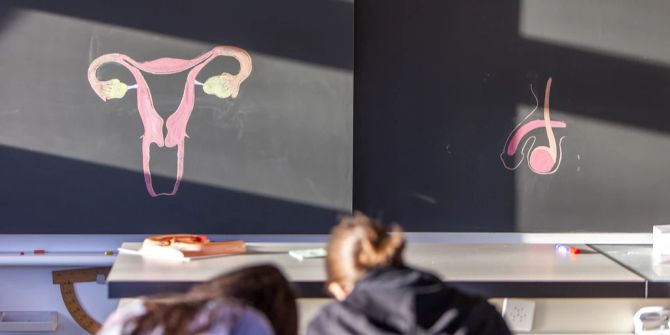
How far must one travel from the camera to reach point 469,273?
3326 millimetres

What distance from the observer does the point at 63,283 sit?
4.18 metres

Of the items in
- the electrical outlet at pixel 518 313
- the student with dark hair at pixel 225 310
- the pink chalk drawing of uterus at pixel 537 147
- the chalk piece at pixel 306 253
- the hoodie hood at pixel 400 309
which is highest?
the pink chalk drawing of uterus at pixel 537 147

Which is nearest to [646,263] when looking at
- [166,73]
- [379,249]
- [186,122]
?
[379,249]

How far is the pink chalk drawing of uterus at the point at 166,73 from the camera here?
159 inches

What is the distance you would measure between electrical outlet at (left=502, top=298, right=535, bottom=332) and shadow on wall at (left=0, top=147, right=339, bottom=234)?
1.05 meters

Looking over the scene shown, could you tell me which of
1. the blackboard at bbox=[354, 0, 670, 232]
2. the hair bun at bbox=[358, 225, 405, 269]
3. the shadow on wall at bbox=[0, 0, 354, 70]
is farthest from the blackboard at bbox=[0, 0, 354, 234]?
the hair bun at bbox=[358, 225, 405, 269]

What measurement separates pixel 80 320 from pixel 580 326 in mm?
2171

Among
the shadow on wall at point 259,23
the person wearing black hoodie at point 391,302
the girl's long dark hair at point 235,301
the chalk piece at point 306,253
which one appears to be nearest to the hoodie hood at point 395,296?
the person wearing black hoodie at point 391,302

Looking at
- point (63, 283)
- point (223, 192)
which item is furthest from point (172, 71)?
point (63, 283)

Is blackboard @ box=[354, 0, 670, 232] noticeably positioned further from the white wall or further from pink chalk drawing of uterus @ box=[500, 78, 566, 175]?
the white wall

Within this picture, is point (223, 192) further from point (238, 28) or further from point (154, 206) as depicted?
point (238, 28)

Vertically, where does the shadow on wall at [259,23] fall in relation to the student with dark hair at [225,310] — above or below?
above

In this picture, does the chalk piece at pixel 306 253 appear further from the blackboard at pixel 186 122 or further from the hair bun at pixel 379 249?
the hair bun at pixel 379 249

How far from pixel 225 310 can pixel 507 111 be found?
110 inches
